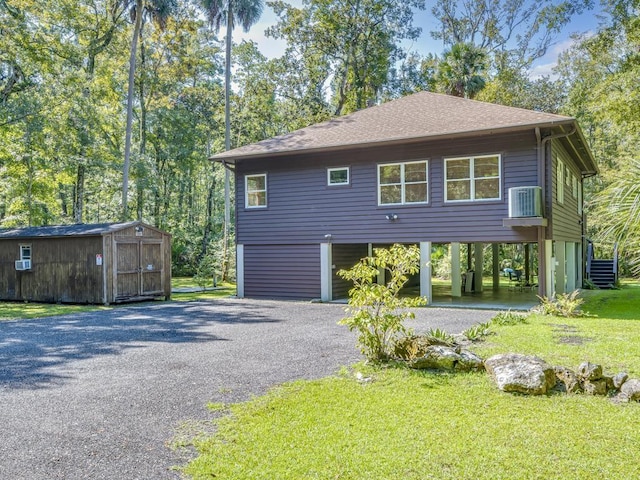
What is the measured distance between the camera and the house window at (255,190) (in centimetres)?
1543

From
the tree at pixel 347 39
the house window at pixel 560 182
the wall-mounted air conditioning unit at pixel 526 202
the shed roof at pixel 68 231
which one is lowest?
the shed roof at pixel 68 231

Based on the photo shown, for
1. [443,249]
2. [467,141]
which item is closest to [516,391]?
[467,141]

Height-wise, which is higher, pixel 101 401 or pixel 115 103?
pixel 115 103

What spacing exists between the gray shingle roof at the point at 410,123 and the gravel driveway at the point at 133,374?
4.47m

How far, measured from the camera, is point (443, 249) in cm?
2798

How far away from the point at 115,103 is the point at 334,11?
12.1m

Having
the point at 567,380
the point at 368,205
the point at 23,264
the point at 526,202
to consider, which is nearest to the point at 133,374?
the point at 567,380

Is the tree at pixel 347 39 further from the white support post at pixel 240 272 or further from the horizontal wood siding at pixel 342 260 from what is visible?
the white support post at pixel 240 272

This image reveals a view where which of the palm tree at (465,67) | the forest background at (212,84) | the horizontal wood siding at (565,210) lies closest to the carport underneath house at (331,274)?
the horizontal wood siding at (565,210)

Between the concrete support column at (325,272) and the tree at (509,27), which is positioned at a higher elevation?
the tree at (509,27)

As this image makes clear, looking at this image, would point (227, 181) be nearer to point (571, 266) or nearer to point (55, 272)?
point (55, 272)

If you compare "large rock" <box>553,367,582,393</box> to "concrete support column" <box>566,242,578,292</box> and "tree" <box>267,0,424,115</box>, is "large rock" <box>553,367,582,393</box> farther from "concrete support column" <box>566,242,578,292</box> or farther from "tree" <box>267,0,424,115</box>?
"tree" <box>267,0,424,115</box>

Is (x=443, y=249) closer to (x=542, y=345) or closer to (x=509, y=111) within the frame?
(x=509, y=111)

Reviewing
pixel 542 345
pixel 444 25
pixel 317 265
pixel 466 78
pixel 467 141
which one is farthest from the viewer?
pixel 444 25
